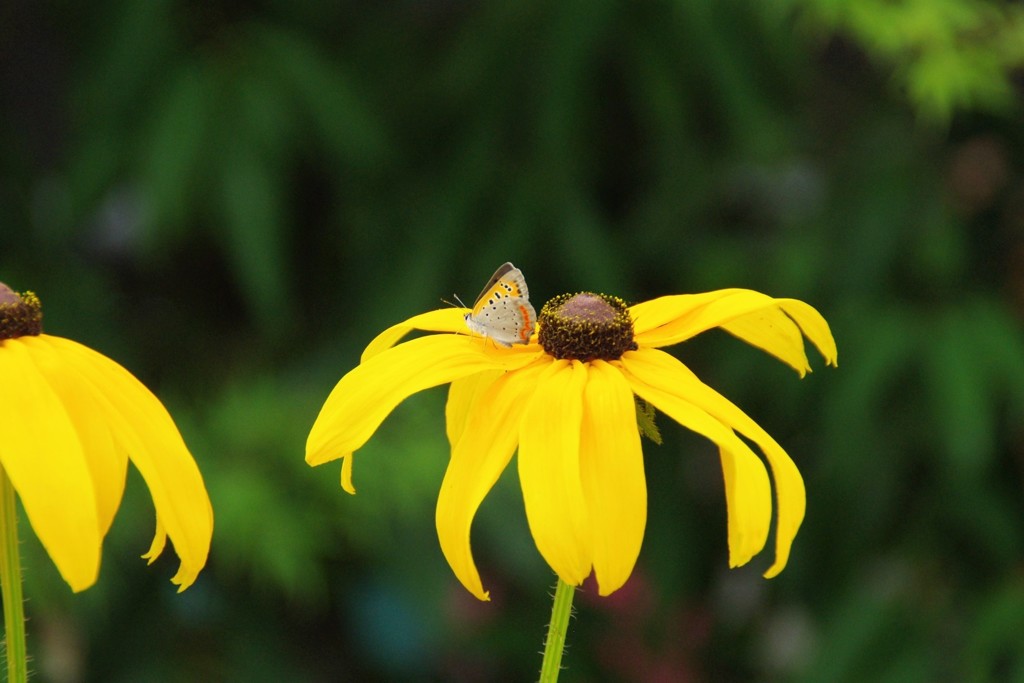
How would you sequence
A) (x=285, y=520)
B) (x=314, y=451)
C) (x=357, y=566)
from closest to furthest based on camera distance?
(x=314, y=451)
(x=285, y=520)
(x=357, y=566)

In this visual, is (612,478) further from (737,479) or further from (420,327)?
(420,327)

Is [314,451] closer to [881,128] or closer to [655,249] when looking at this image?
[655,249]

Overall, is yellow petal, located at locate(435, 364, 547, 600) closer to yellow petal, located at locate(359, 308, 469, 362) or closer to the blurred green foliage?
yellow petal, located at locate(359, 308, 469, 362)

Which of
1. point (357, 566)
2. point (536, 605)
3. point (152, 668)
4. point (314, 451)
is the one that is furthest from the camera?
point (536, 605)

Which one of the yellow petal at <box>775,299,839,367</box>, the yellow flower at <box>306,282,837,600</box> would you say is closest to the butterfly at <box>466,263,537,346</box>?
the yellow flower at <box>306,282,837,600</box>

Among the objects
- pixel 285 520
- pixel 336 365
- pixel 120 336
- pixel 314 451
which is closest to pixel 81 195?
pixel 120 336

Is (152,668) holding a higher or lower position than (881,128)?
lower
